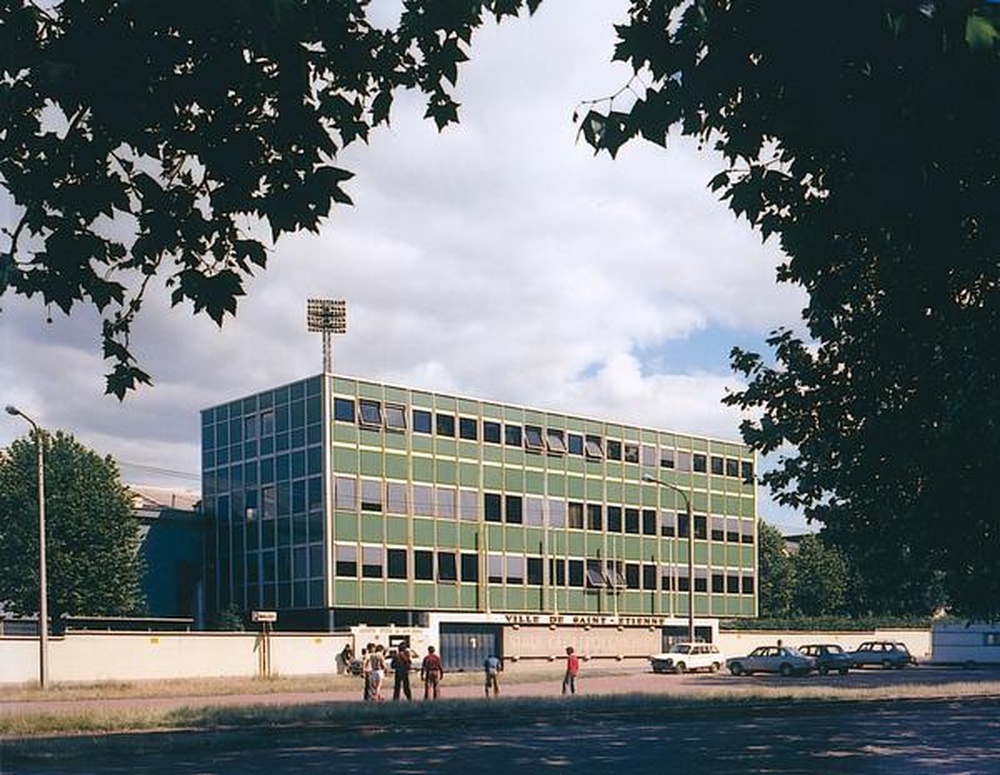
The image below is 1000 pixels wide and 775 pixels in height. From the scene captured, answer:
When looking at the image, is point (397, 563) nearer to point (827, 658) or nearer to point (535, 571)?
point (535, 571)

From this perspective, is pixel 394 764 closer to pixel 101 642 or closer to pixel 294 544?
pixel 101 642

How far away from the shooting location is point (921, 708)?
3375 centimetres

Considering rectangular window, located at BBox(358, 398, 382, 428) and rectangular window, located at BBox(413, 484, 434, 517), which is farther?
rectangular window, located at BBox(413, 484, 434, 517)

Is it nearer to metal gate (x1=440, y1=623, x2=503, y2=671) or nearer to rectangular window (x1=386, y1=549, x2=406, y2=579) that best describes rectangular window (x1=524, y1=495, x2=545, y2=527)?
metal gate (x1=440, y1=623, x2=503, y2=671)

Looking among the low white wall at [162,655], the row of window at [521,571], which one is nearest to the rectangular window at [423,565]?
the row of window at [521,571]

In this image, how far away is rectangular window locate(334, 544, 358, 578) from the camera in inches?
2645

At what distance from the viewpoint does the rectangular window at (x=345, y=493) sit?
67.6m

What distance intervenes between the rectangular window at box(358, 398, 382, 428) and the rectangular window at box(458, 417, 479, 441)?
18.5 ft

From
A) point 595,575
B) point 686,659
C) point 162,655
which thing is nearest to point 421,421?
point 595,575

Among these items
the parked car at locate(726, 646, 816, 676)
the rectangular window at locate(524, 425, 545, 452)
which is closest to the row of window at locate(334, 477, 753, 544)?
the rectangular window at locate(524, 425, 545, 452)

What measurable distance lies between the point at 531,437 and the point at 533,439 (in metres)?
0.26

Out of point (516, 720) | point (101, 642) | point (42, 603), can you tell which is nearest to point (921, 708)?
point (516, 720)

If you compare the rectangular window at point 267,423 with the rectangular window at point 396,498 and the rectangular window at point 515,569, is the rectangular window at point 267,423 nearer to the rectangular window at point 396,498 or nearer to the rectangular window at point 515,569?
the rectangular window at point 396,498

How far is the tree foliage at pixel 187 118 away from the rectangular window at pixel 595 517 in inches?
2794
